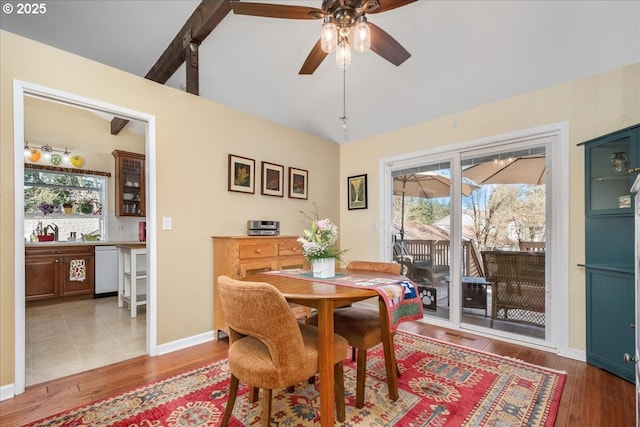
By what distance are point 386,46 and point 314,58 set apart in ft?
1.72

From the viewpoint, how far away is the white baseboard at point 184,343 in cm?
265

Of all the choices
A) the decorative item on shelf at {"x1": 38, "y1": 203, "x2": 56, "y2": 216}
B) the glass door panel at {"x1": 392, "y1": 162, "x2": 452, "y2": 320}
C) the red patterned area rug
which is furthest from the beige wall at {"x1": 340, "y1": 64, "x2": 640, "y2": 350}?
the decorative item on shelf at {"x1": 38, "y1": 203, "x2": 56, "y2": 216}

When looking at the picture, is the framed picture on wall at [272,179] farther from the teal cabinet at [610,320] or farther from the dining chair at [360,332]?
the teal cabinet at [610,320]

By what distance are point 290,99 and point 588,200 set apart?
3.32 metres

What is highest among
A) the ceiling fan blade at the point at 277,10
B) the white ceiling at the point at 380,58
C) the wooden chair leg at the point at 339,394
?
the white ceiling at the point at 380,58

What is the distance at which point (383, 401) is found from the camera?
1.86 meters

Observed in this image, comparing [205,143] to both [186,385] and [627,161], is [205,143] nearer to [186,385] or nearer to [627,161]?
[186,385]

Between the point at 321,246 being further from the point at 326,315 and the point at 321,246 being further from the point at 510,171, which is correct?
the point at 510,171

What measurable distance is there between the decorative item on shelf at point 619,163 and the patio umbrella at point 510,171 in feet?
1.66

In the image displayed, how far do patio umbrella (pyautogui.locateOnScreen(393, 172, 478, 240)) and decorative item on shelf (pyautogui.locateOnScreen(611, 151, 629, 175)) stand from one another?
111cm

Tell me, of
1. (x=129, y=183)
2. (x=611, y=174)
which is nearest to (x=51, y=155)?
(x=129, y=183)

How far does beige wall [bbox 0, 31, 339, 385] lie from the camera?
1.97 meters

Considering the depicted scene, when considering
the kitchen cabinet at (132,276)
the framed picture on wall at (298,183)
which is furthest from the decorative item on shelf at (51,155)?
the framed picture on wall at (298,183)

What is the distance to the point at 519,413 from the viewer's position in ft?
5.74
